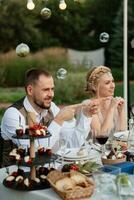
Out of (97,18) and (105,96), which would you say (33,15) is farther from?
(105,96)

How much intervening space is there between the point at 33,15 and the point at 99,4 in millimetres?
1302

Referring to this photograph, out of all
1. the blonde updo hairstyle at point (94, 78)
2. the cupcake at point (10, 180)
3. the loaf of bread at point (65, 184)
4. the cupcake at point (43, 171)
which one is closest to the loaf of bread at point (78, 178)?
the loaf of bread at point (65, 184)

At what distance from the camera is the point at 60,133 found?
2771mm

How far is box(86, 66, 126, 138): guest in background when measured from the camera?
304 centimetres

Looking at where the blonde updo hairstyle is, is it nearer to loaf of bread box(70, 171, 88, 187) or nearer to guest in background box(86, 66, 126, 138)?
guest in background box(86, 66, 126, 138)

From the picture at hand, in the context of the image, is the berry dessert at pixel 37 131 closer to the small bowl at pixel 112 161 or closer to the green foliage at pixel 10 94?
the small bowl at pixel 112 161

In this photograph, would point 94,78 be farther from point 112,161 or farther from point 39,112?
point 112,161

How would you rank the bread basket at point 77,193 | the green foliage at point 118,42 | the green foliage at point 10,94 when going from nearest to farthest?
1. the bread basket at point 77,193
2. the green foliage at point 10,94
3. the green foliage at point 118,42

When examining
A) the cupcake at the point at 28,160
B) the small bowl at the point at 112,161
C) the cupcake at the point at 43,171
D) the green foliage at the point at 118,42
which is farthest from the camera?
the green foliage at the point at 118,42

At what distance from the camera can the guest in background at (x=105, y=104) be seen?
304 centimetres

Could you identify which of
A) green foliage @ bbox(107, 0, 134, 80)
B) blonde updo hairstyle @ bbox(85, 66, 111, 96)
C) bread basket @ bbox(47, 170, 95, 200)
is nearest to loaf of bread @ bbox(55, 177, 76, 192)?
bread basket @ bbox(47, 170, 95, 200)

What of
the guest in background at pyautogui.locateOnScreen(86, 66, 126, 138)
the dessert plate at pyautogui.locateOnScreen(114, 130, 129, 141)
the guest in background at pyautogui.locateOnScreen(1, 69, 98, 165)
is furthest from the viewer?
the guest in background at pyautogui.locateOnScreen(86, 66, 126, 138)

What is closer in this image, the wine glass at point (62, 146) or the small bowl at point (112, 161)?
the small bowl at point (112, 161)

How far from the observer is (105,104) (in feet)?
10.7
